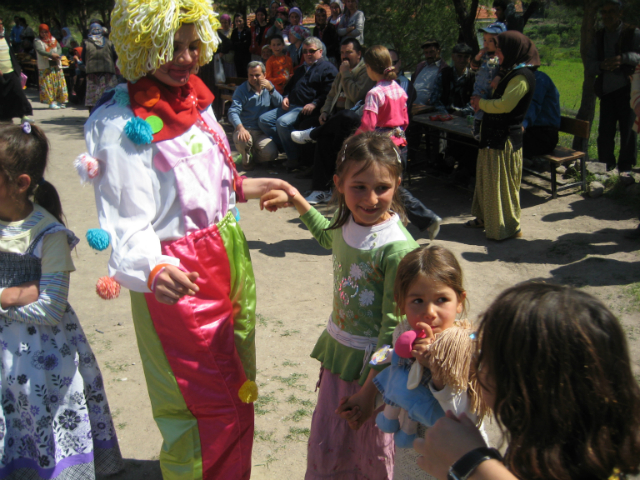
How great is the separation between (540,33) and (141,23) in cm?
2906

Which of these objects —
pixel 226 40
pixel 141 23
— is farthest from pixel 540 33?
pixel 141 23

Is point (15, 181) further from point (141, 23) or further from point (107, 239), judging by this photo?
point (141, 23)

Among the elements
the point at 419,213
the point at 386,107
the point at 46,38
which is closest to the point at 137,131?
the point at 419,213

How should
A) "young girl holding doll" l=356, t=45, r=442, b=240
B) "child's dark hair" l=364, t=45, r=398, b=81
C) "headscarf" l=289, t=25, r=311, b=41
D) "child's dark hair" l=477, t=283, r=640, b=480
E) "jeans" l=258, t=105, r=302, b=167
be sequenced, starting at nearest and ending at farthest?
"child's dark hair" l=477, t=283, r=640, b=480 → "young girl holding doll" l=356, t=45, r=442, b=240 → "child's dark hair" l=364, t=45, r=398, b=81 → "jeans" l=258, t=105, r=302, b=167 → "headscarf" l=289, t=25, r=311, b=41

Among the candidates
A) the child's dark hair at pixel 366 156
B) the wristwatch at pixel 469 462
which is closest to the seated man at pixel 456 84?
the child's dark hair at pixel 366 156

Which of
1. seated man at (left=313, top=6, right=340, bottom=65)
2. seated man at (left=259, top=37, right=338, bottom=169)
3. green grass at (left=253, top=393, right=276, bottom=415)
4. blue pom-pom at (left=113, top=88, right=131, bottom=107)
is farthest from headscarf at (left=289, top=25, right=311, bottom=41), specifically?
blue pom-pom at (left=113, top=88, right=131, bottom=107)

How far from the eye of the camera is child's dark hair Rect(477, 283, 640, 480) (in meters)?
1.05

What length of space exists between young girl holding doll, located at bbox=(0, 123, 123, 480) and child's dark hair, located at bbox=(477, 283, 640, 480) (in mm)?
1801

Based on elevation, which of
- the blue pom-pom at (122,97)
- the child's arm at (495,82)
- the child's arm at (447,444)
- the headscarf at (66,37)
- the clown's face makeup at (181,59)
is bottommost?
the child's arm at (447,444)

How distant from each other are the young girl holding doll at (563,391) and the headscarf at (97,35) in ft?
40.2

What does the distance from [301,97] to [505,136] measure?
10.5 ft

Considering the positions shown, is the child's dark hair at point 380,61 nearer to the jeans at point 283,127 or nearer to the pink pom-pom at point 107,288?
the jeans at point 283,127

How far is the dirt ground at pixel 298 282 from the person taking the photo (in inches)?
116

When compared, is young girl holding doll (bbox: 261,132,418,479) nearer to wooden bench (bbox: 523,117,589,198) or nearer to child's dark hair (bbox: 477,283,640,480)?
child's dark hair (bbox: 477,283,640,480)
